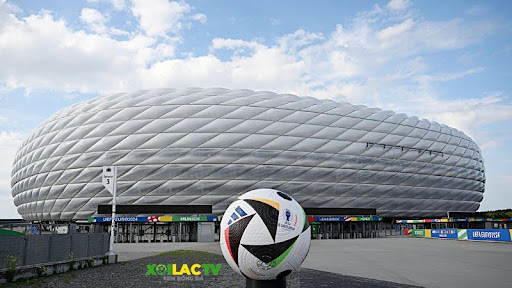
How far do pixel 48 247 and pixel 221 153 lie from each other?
27631 millimetres

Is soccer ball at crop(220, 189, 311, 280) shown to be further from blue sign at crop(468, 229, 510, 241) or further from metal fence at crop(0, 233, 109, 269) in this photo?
blue sign at crop(468, 229, 510, 241)

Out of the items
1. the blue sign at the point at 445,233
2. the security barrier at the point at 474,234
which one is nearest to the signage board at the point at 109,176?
the security barrier at the point at 474,234

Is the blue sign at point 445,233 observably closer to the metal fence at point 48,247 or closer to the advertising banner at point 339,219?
the advertising banner at point 339,219

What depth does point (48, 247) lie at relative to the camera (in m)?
13.2

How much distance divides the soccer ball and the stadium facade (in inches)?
1337

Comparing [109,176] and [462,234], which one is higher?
[109,176]

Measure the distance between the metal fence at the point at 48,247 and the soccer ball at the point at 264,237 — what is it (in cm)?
801

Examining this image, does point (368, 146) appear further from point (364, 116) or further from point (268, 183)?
point (268, 183)

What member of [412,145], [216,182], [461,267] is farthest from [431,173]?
[461,267]

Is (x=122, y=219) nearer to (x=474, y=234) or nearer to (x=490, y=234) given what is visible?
(x=474, y=234)

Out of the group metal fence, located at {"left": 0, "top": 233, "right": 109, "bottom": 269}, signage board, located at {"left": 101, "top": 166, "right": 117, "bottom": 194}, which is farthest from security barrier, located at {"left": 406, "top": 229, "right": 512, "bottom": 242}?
metal fence, located at {"left": 0, "top": 233, "right": 109, "bottom": 269}

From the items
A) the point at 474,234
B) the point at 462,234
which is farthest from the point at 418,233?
the point at 474,234

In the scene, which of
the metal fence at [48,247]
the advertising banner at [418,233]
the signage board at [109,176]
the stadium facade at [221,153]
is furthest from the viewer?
the advertising banner at [418,233]

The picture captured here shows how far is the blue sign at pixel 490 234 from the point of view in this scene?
31480 millimetres
